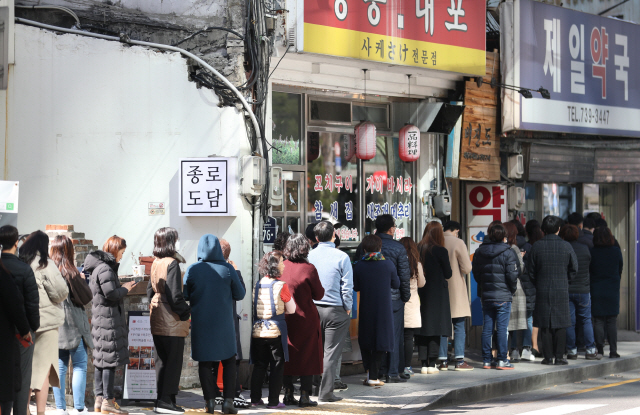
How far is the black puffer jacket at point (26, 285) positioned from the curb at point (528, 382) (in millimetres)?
4496

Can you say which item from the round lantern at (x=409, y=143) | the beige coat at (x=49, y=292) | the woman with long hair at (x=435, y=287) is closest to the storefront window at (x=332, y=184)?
the round lantern at (x=409, y=143)

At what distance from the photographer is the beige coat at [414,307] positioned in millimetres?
11125

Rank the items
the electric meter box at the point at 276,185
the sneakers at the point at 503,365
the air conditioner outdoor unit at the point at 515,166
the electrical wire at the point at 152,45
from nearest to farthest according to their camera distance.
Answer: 1. the electrical wire at the point at 152,45
2. the electric meter box at the point at 276,185
3. the sneakers at the point at 503,365
4. the air conditioner outdoor unit at the point at 515,166

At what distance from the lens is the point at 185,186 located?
1025 centimetres

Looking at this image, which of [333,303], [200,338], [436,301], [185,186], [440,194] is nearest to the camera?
[200,338]

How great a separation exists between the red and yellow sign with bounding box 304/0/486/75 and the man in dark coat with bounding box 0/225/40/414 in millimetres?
4588

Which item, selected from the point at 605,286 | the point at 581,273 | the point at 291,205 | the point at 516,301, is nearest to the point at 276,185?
the point at 291,205

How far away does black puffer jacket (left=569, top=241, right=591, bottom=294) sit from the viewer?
12.7 m

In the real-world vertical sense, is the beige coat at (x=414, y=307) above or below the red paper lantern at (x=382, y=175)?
below

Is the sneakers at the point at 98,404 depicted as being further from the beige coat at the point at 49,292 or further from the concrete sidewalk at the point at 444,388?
the beige coat at the point at 49,292

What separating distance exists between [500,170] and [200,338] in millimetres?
7446

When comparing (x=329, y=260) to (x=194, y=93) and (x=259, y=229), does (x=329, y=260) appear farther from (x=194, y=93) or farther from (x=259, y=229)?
(x=194, y=93)

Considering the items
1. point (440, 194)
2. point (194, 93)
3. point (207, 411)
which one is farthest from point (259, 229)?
point (440, 194)

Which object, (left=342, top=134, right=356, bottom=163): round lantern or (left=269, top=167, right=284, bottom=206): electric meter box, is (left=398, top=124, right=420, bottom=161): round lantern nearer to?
(left=342, top=134, right=356, bottom=163): round lantern
